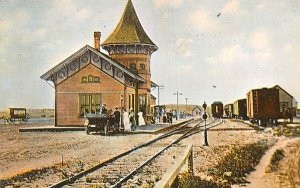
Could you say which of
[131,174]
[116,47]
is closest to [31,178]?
[131,174]

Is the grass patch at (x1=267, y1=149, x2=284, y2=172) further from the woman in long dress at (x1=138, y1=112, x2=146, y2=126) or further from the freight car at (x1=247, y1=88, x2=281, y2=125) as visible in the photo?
the woman in long dress at (x1=138, y1=112, x2=146, y2=126)

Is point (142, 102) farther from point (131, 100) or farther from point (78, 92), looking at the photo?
point (78, 92)

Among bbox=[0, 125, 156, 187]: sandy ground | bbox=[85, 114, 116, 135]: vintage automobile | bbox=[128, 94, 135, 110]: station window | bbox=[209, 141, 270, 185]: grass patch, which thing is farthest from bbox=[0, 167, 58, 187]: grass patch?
bbox=[128, 94, 135, 110]: station window

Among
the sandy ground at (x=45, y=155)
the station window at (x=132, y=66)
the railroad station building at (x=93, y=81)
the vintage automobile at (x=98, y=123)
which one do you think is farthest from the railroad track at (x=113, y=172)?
the station window at (x=132, y=66)

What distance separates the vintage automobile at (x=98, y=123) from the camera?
11.7 m

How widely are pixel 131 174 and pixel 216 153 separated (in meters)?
2.04

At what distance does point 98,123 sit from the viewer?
11.7 metres

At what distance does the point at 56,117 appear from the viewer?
1297 cm

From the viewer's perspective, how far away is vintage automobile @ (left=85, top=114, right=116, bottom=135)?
11659 millimetres

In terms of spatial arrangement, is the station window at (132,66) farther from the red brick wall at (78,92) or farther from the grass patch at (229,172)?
the grass patch at (229,172)

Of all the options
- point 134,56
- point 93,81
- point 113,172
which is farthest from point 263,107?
point 113,172

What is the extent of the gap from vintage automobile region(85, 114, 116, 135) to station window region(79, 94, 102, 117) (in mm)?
944

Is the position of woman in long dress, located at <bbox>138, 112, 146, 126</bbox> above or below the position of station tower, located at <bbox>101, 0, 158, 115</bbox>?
below

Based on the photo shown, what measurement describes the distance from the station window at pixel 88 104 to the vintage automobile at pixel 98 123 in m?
0.94
